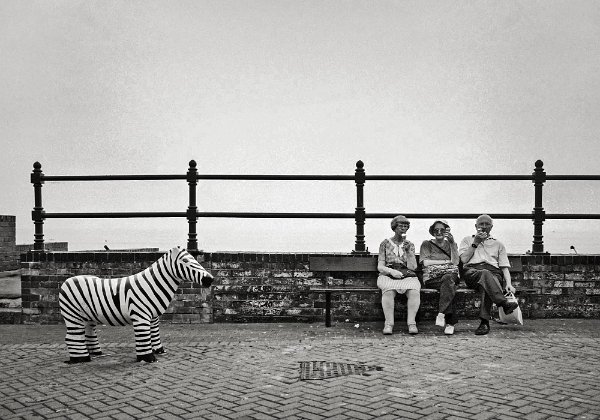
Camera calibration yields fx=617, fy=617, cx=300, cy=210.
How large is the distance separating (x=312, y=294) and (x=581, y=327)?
367 centimetres

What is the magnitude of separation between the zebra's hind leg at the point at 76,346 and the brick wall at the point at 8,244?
27.4 ft

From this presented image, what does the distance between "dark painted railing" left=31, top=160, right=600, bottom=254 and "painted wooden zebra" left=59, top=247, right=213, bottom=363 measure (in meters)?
2.28

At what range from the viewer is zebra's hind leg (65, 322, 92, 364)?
639 cm

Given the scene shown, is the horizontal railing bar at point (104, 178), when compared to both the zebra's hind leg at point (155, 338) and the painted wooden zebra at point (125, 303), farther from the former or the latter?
the zebra's hind leg at point (155, 338)

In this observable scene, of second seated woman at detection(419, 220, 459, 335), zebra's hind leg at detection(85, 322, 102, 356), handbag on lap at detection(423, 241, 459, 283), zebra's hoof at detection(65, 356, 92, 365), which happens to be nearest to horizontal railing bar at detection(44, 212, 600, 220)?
second seated woman at detection(419, 220, 459, 335)

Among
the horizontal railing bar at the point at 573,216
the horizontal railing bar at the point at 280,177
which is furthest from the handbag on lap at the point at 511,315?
the horizontal railing bar at the point at 280,177

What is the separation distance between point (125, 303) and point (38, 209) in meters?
3.49

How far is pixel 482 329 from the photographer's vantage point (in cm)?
785

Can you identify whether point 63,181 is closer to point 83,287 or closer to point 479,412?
point 83,287

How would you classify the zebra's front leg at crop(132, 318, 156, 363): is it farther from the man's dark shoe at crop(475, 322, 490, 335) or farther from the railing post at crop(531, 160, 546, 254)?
the railing post at crop(531, 160, 546, 254)

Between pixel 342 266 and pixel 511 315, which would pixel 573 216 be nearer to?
pixel 511 315

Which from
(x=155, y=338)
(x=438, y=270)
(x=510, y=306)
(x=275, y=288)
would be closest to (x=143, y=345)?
(x=155, y=338)

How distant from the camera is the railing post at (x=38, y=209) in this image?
9195 mm

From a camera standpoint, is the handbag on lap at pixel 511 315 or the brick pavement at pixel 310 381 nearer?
the brick pavement at pixel 310 381
